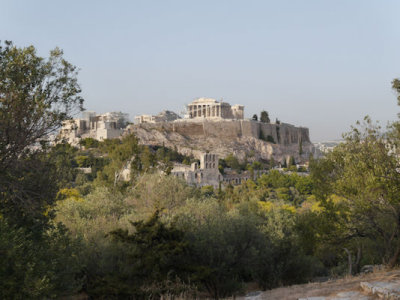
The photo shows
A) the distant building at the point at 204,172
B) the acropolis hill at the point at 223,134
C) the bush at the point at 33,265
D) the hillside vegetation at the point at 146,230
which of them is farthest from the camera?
the acropolis hill at the point at 223,134

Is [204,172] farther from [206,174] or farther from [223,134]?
[223,134]

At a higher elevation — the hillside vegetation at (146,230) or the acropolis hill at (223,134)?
the acropolis hill at (223,134)

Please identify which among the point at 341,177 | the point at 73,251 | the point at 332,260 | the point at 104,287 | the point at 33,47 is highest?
the point at 33,47

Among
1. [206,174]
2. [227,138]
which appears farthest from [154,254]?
[227,138]

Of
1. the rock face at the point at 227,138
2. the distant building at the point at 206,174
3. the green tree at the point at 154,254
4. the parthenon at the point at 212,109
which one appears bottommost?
the green tree at the point at 154,254

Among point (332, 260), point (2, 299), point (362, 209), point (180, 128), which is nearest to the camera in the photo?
point (2, 299)

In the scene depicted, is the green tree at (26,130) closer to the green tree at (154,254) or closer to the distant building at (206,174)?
the green tree at (154,254)

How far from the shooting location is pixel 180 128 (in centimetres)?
8119

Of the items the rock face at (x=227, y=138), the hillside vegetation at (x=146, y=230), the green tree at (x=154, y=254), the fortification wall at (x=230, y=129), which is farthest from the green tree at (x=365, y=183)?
the fortification wall at (x=230, y=129)

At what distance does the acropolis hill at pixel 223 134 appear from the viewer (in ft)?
246

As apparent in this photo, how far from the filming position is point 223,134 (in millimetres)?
84250

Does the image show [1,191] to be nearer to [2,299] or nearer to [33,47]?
[2,299]

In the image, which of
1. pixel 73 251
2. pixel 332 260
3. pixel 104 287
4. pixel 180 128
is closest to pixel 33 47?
pixel 73 251

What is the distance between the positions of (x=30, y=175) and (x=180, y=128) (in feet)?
238
